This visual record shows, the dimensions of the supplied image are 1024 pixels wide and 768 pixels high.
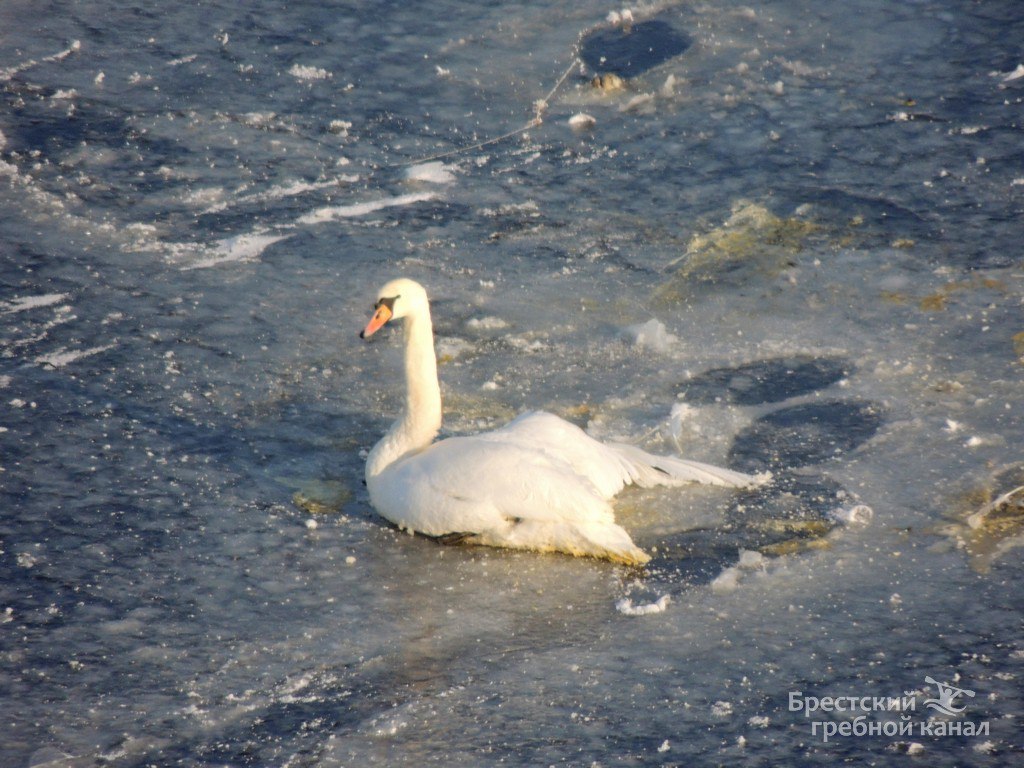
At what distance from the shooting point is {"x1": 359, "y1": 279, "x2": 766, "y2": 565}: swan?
16.3ft

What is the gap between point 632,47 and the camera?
9.95 metres

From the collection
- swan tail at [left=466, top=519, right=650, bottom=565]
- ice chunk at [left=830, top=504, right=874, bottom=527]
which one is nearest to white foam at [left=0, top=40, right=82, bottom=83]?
swan tail at [left=466, top=519, right=650, bottom=565]

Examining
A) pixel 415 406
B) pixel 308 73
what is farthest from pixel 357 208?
pixel 415 406

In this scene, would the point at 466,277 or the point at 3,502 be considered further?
the point at 466,277

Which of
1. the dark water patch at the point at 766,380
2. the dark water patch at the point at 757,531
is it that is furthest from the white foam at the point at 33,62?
the dark water patch at the point at 757,531

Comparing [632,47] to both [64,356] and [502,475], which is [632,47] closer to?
[64,356]

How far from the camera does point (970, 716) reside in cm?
412

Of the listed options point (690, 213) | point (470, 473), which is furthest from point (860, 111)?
point (470, 473)

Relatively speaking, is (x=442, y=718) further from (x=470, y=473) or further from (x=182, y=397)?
(x=182, y=397)

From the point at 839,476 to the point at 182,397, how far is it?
3355 millimetres

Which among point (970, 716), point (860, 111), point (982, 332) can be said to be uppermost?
point (860, 111)

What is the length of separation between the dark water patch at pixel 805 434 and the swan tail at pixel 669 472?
0.21 meters

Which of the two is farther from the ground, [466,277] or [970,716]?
[466,277]

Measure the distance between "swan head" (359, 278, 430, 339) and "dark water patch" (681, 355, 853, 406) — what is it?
1616 millimetres
